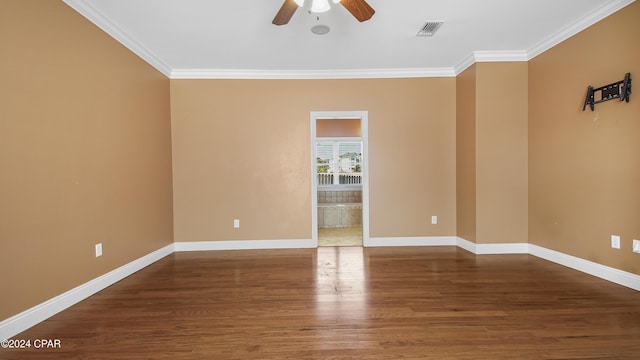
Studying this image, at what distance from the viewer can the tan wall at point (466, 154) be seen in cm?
382

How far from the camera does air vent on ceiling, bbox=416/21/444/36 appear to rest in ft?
9.70

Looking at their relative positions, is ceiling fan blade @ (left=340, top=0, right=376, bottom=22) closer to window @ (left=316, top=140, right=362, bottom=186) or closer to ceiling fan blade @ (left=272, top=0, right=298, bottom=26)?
ceiling fan blade @ (left=272, top=0, right=298, bottom=26)

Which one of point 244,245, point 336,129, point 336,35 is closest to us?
point 336,35

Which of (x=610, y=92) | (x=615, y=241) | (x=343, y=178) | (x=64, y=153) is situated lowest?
(x=615, y=241)

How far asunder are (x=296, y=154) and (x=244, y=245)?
1.55 metres

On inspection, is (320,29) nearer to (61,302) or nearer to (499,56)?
(499,56)

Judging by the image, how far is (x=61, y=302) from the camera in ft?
7.50

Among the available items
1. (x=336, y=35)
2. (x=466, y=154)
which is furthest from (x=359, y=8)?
(x=466, y=154)

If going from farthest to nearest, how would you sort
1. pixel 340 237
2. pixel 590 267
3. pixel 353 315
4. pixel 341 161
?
pixel 341 161 → pixel 340 237 → pixel 590 267 → pixel 353 315

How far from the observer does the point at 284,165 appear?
14.1ft

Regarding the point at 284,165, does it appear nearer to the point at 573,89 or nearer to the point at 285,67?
the point at 285,67

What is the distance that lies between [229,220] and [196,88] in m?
1.98

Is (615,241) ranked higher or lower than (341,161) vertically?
lower

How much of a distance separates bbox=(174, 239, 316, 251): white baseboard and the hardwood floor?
0.88 meters
